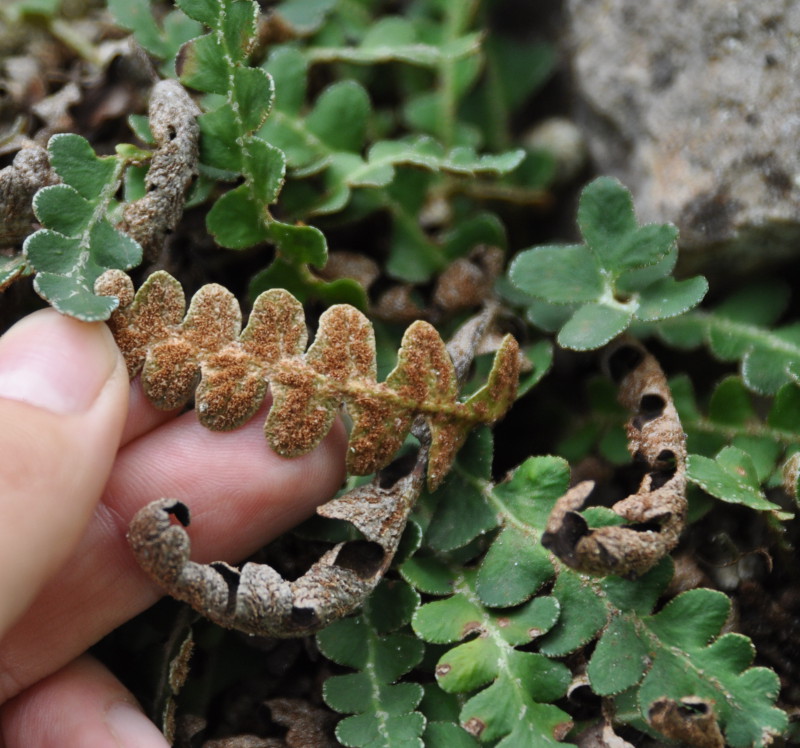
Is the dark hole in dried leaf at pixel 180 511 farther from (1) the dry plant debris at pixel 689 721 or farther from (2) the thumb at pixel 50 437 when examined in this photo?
(1) the dry plant debris at pixel 689 721

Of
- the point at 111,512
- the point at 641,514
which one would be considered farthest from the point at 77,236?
the point at 641,514

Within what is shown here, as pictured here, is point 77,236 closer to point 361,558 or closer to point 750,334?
point 361,558

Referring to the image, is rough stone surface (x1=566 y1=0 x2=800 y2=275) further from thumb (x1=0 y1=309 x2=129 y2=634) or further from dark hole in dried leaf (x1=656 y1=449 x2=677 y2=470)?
thumb (x1=0 y1=309 x2=129 y2=634)

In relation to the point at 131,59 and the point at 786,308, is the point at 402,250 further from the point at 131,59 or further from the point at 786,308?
the point at 786,308

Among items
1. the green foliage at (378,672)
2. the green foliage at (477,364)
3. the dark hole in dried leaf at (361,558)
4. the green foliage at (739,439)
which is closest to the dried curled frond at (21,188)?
the green foliage at (477,364)

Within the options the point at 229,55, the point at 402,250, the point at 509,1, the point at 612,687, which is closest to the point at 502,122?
the point at 509,1

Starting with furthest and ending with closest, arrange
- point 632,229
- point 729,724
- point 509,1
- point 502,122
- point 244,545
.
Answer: point 509,1 < point 502,122 < point 632,229 < point 244,545 < point 729,724

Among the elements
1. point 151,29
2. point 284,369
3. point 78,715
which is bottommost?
point 78,715
